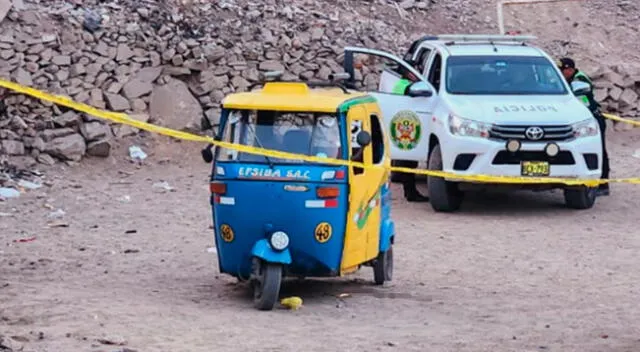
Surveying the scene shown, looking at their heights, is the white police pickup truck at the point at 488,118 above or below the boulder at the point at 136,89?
above

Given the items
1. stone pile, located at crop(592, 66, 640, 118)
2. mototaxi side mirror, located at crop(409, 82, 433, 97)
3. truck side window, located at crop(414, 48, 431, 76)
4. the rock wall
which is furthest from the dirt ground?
stone pile, located at crop(592, 66, 640, 118)

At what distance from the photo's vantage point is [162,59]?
65.3ft

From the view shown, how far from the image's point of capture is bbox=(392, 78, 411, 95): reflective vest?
1658 centimetres

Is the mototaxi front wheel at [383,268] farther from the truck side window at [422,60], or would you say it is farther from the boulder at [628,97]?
the boulder at [628,97]

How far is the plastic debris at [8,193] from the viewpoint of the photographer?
16.1 meters

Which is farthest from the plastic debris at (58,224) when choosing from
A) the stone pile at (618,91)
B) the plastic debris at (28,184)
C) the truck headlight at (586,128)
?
the stone pile at (618,91)

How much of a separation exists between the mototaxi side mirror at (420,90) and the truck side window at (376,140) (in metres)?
4.93

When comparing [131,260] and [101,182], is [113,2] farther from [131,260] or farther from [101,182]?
[131,260]

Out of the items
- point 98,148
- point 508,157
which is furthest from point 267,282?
point 98,148

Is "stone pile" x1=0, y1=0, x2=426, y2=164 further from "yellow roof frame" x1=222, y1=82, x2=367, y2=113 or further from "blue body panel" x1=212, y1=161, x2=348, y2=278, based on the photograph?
"blue body panel" x1=212, y1=161, x2=348, y2=278

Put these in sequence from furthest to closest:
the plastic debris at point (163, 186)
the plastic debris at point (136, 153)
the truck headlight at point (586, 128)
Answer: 1. the plastic debris at point (136, 153)
2. the plastic debris at point (163, 186)
3. the truck headlight at point (586, 128)

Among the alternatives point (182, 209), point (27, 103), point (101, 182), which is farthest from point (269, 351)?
point (27, 103)

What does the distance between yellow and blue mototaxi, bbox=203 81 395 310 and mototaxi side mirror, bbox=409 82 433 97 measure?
5265 millimetres

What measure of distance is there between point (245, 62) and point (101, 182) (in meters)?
3.85
